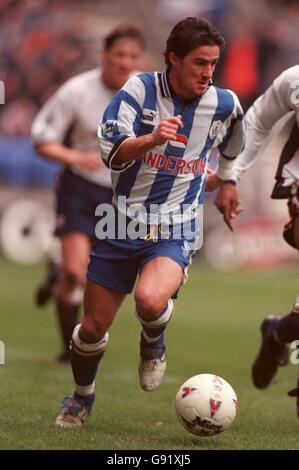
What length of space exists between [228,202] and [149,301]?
0.98m

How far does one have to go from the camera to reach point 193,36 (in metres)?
5.60

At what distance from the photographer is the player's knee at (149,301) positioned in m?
5.61

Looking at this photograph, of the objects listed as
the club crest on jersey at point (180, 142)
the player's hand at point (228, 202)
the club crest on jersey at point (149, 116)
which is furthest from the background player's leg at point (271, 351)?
the club crest on jersey at point (149, 116)

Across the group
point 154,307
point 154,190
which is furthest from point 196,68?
point 154,307

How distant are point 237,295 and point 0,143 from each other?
5257 mm

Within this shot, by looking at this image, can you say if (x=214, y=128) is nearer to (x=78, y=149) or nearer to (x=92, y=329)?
(x=92, y=329)

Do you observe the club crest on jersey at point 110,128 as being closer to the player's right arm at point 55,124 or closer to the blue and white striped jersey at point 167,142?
the blue and white striped jersey at point 167,142

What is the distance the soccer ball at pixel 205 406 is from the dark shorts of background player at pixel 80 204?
2.98 metres

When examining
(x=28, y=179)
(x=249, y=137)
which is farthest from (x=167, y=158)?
(x=28, y=179)

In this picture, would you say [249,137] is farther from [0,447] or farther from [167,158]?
[0,447]

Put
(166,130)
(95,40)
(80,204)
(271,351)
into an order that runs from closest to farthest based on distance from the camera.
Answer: (166,130) < (271,351) < (80,204) < (95,40)

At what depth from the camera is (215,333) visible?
421 inches

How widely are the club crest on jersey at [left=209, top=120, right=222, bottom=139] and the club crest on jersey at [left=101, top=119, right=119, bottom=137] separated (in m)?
0.58
